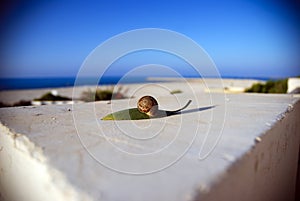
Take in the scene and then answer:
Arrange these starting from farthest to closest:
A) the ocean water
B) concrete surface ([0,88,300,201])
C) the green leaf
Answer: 1. the ocean water
2. the green leaf
3. concrete surface ([0,88,300,201])

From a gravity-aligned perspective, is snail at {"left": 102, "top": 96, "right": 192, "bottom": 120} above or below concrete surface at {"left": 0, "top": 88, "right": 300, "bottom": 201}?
above

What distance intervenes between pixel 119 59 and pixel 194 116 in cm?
62

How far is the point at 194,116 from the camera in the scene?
1.48 metres

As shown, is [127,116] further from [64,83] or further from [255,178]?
[64,83]

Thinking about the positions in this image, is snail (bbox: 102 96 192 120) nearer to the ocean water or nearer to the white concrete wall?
the ocean water

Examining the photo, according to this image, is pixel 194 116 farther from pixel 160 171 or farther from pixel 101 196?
pixel 101 196

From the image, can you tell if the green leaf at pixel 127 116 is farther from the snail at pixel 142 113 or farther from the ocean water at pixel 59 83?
the ocean water at pixel 59 83

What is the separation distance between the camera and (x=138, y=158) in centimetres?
77

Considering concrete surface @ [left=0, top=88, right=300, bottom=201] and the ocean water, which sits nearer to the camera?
concrete surface @ [left=0, top=88, right=300, bottom=201]

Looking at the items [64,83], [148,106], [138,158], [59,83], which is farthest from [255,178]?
[59,83]

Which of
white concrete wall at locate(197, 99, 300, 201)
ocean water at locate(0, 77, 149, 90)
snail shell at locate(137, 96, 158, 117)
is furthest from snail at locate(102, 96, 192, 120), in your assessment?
white concrete wall at locate(197, 99, 300, 201)

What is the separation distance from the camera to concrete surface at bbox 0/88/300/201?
604 mm

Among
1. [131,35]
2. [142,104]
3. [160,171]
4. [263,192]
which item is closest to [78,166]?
[160,171]

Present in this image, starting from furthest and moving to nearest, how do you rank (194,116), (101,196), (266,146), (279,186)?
(279,186), (194,116), (266,146), (101,196)
